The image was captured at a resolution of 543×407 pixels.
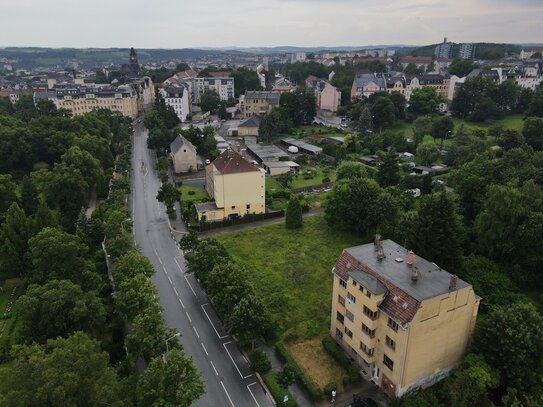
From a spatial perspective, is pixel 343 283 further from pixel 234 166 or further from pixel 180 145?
pixel 180 145

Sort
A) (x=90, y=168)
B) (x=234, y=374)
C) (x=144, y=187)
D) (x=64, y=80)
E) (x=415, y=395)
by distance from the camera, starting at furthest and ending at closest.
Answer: (x=64, y=80) → (x=144, y=187) → (x=90, y=168) → (x=234, y=374) → (x=415, y=395)

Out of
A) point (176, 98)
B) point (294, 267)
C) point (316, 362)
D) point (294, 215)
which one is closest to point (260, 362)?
point (316, 362)

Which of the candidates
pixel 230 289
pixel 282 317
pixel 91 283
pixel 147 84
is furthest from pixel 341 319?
pixel 147 84

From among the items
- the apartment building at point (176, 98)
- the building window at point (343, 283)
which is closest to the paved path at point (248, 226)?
the building window at point (343, 283)

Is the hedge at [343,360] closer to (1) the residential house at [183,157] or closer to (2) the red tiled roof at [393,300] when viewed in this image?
(2) the red tiled roof at [393,300]

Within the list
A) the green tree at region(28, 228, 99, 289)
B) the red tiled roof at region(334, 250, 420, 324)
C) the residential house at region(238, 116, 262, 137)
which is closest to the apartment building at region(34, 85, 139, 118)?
the residential house at region(238, 116, 262, 137)

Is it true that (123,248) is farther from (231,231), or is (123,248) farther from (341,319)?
(341,319)
